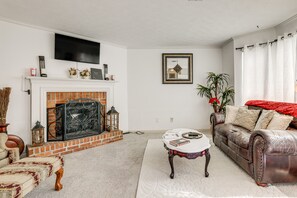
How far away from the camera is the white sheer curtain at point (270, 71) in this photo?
9.60 ft

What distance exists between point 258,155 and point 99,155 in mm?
2483

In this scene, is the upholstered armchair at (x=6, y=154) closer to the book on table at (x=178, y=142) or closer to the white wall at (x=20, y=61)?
the white wall at (x=20, y=61)

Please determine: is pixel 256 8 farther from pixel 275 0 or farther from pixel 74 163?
pixel 74 163

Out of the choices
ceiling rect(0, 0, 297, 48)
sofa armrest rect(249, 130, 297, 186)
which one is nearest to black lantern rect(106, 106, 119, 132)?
ceiling rect(0, 0, 297, 48)

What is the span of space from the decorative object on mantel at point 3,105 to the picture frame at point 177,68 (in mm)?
3366

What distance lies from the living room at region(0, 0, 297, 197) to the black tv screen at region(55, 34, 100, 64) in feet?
0.36

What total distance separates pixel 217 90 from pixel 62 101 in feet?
12.2

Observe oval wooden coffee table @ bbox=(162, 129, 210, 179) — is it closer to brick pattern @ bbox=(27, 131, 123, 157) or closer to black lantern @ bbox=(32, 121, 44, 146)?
brick pattern @ bbox=(27, 131, 123, 157)

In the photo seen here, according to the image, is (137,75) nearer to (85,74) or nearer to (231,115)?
(85,74)

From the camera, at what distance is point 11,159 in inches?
76.4

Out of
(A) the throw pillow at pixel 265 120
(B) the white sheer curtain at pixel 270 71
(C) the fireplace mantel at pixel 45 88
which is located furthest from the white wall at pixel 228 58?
(C) the fireplace mantel at pixel 45 88

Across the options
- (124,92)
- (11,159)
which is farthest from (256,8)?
(11,159)

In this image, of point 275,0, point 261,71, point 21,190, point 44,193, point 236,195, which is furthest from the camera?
point 261,71

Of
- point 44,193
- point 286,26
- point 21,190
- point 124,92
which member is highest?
point 286,26
